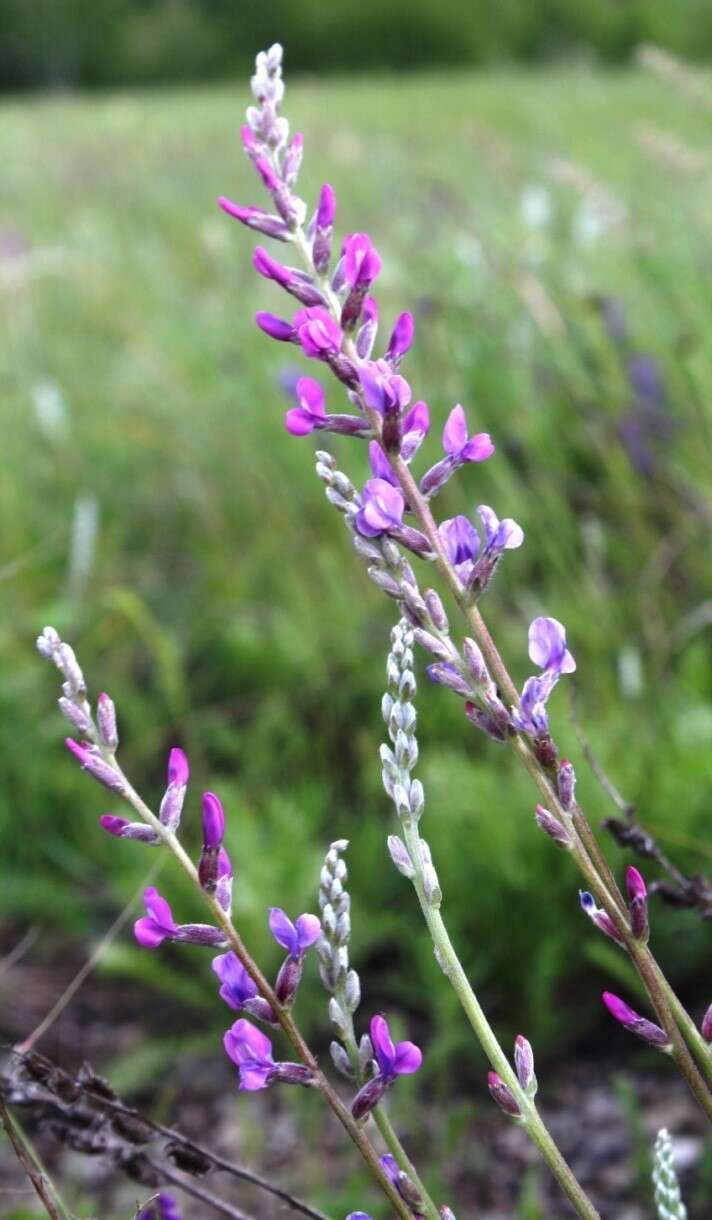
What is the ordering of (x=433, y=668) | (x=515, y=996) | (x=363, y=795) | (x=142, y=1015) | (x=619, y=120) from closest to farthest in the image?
1. (x=433, y=668)
2. (x=515, y=996)
3. (x=142, y=1015)
4. (x=363, y=795)
5. (x=619, y=120)

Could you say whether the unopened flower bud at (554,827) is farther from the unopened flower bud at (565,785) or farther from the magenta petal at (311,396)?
the magenta petal at (311,396)

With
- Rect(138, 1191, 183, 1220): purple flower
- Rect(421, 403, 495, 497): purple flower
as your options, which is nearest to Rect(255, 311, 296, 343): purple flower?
Rect(421, 403, 495, 497): purple flower

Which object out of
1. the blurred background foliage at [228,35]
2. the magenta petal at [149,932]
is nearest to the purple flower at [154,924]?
the magenta petal at [149,932]

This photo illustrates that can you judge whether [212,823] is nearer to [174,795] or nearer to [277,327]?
[174,795]

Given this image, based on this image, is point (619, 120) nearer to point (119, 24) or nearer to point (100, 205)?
point (100, 205)

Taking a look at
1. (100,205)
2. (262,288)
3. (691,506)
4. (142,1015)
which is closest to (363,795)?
(142,1015)

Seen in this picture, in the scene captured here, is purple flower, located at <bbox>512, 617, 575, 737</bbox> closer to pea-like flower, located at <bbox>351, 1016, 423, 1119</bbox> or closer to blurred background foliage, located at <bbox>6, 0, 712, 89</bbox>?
pea-like flower, located at <bbox>351, 1016, 423, 1119</bbox>

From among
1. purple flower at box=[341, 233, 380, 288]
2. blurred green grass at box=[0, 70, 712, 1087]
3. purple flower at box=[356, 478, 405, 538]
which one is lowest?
blurred green grass at box=[0, 70, 712, 1087]
